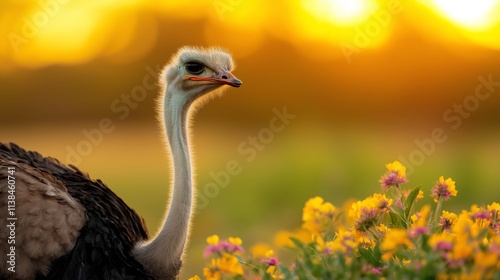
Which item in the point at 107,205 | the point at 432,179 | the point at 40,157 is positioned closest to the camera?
the point at 107,205

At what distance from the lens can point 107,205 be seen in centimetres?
615

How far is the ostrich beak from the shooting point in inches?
226

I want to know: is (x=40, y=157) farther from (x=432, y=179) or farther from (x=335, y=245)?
(x=432, y=179)

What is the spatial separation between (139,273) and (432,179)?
644cm

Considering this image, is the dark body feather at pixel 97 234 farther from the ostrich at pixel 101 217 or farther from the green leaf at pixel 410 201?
the green leaf at pixel 410 201

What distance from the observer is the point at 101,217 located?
5.87 meters

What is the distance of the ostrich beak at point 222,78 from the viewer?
574 centimetres

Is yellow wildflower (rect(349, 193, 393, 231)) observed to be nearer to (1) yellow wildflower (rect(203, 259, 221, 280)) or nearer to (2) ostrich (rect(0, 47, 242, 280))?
(1) yellow wildflower (rect(203, 259, 221, 280))

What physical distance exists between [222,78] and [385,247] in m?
2.59

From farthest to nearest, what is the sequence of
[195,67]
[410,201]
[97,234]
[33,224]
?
[195,67]
[97,234]
[33,224]
[410,201]

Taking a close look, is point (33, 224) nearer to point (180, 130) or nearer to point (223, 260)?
point (180, 130)

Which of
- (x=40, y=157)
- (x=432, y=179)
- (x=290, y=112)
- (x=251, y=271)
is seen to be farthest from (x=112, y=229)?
(x=290, y=112)

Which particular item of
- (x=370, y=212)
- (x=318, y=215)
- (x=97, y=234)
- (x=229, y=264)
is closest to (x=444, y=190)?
(x=370, y=212)

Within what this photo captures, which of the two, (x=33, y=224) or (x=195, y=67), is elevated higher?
(x=195, y=67)
